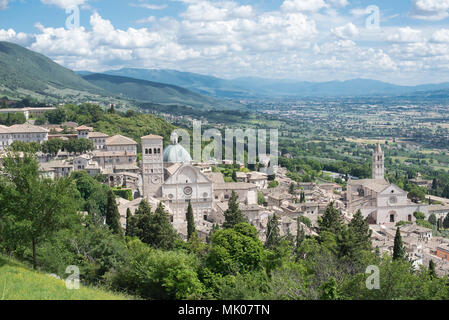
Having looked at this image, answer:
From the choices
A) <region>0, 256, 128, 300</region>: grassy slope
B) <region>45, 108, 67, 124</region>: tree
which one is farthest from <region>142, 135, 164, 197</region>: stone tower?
<region>45, 108, 67, 124</region>: tree

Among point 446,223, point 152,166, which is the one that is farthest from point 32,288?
point 446,223

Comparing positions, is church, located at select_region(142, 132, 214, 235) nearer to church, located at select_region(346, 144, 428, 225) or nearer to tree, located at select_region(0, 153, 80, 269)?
church, located at select_region(346, 144, 428, 225)

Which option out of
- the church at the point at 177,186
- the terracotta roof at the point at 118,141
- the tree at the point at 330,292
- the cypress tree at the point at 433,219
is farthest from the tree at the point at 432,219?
the tree at the point at 330,292

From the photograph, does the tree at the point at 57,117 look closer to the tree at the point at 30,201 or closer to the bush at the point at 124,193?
the bush at the point at 124,193

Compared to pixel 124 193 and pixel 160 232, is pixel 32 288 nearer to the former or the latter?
pixel 160 232
